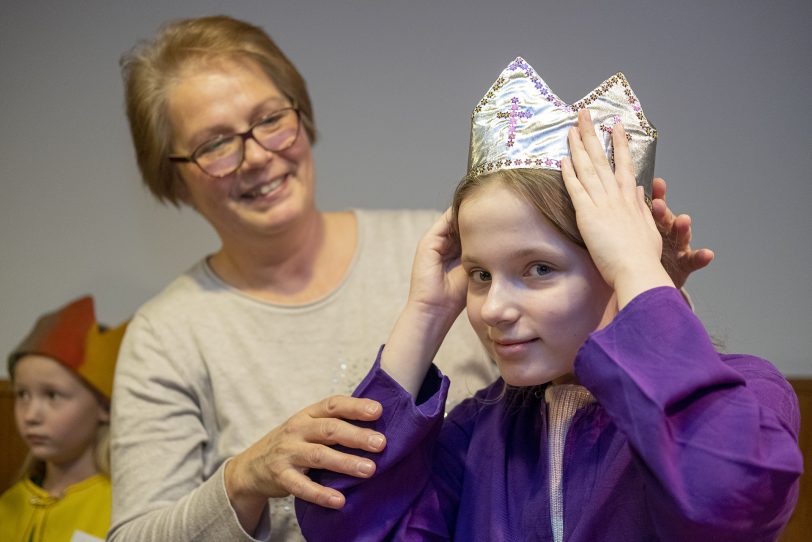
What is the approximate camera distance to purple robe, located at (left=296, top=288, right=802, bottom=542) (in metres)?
0.95

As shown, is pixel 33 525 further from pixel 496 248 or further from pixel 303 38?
pixel 496 248

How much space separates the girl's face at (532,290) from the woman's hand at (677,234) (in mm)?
175

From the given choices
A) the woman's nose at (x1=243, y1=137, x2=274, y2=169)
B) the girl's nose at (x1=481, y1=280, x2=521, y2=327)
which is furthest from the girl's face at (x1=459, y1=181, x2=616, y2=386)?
the woman's nose at (x1=243, y1=137, x2=274, y2=169)

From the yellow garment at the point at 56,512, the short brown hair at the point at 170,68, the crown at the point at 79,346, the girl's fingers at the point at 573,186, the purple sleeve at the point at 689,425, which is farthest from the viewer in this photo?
the crown at the point at 79,346

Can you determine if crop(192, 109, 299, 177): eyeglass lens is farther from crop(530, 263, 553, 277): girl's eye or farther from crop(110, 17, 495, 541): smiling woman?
crop(530, 263, 553, 277): girl's eye

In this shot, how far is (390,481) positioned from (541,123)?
52 cm

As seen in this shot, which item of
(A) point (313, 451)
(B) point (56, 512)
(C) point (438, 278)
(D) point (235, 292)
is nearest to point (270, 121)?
(D) point (235, 292)

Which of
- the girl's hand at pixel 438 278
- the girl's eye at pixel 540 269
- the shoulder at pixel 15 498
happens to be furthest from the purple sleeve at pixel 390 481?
the shoulder at pixel 15 498

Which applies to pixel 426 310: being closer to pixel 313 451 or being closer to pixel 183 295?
pixel 313 451

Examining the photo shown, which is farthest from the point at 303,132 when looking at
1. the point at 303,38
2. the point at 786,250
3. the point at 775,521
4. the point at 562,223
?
the point at 775,521

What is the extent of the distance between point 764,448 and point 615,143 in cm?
40

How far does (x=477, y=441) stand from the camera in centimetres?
133

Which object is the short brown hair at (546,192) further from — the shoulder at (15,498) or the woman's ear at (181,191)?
the shoulder at (15,498)

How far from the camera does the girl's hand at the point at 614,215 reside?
1.03m
